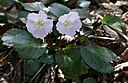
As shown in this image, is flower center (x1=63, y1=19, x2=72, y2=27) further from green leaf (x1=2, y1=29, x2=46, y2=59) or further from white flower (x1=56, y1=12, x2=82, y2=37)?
green leaf (x1=2, y1=29, x2=46, y2=59)

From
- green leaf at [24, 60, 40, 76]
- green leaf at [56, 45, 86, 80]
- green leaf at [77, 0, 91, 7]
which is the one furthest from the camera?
green leaf at [77, 0, 91, 7]

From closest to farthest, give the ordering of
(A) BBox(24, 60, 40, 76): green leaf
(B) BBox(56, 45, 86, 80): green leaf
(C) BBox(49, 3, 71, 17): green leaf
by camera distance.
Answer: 1. (B) BBox(56, 45, 86, 80): green leaf
2. (A) BBox(24, 60, 40, 76): green leaf
3. (C) BBox(49, 3, 71, 17): green leaf

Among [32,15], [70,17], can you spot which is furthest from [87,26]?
[32,15]

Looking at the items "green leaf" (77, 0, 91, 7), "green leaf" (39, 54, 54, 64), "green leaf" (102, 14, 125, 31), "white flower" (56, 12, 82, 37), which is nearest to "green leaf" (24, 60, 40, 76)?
"green leaf" (39, 54, 54, 64)

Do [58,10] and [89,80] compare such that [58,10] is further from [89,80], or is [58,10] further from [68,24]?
[89,80]

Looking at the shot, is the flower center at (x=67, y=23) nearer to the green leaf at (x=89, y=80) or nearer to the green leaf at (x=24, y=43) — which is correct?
the green leaf at (x=24, y=43)

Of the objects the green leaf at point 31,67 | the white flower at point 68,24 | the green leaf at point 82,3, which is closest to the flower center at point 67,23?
the white flower at point 68,24

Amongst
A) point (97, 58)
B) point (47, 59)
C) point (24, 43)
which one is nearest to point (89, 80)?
point (97, 58)
